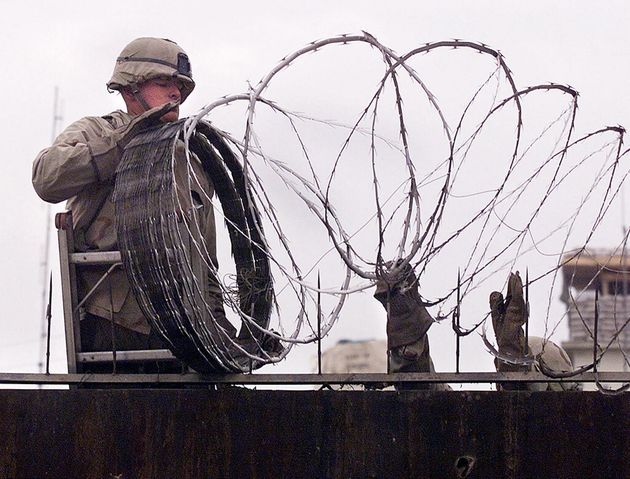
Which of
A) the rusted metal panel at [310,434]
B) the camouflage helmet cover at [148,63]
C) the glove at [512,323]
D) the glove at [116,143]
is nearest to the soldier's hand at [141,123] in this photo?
the glove at [116,143]

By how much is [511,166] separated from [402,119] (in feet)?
1.99

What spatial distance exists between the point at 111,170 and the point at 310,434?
1.83 metres

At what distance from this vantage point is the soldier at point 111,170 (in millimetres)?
7762

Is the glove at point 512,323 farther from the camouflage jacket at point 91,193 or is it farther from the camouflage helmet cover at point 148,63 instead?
the camouflage helmet cover at point 148,63

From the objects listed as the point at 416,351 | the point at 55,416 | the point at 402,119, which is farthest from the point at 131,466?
the point at 402,119

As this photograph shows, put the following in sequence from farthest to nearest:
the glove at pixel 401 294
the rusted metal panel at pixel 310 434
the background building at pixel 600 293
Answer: the glove at pixel 401 294
the rusted metal panel at pixel 310 434
the background building at pixel 600 293

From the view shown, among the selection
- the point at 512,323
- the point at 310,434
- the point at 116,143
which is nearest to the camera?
the point at 310,434

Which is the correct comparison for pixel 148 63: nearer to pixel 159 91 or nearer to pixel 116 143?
pixel 159 91

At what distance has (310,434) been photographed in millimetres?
7285

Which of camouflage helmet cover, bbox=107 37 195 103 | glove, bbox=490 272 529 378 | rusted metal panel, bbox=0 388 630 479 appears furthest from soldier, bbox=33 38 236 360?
glove, bbox=490 272 529 378

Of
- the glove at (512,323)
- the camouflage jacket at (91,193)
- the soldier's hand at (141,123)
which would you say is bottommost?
the glove at (512,323)

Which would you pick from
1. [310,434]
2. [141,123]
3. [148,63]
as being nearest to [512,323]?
[310,434]

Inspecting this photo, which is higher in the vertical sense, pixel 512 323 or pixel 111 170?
pixel 111 170

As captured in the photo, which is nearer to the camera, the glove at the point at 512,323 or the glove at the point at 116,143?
the glove at the point at 116,143
